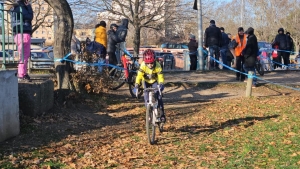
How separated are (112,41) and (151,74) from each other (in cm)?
589

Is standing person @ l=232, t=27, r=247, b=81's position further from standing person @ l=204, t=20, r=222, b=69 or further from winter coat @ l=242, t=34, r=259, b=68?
standing person @ l=204, t=20, r=222, b=69

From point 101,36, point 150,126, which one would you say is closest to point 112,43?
point 101,36

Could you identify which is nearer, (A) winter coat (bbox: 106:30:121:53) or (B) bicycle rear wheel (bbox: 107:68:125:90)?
(B) bicycle rear wheel (bbox: 107:68:125:90)

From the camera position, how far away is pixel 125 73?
13.0m

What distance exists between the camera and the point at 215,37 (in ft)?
59.9

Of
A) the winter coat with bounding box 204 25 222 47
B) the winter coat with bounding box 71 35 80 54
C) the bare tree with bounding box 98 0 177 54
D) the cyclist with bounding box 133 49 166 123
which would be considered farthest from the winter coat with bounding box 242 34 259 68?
the bare tree with bounding box 98 0 177 54

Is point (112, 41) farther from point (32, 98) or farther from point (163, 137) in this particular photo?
point (163, 137)

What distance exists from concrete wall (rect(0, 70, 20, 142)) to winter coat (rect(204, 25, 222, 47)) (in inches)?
447

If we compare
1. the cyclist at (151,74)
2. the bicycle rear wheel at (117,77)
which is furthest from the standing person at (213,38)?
the cyclist at (151,74)

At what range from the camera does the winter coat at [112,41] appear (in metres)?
14.1

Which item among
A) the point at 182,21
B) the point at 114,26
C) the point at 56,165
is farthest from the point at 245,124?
the point at 182,21

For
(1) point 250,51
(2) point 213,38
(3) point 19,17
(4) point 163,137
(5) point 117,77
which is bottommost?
(4) point 163,137

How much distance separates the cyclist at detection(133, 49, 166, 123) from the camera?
27.4 feet

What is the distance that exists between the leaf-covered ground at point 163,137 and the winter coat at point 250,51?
9.55 ft
